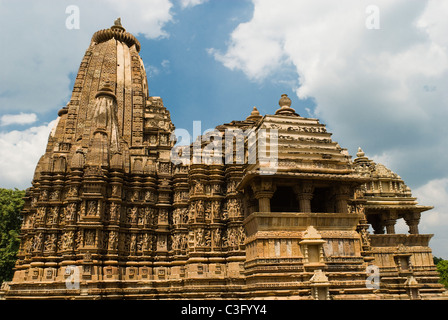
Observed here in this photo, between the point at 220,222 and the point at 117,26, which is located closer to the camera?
the point at 220,222

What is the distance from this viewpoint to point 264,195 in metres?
14.0

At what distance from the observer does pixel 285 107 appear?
18281mm

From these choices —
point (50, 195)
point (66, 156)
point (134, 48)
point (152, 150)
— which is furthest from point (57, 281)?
point (134, 48)

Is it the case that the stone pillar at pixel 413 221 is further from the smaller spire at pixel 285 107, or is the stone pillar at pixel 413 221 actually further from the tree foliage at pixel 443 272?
the tree foliage at pixel 443 272

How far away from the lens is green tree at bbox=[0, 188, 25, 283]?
2914 cm

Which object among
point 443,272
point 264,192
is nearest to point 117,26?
point 264,192

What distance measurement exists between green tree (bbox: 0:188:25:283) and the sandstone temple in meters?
7.60


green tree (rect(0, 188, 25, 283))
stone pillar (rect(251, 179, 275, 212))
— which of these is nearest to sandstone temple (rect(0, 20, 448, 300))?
stone pillar (rect(251, 179, 275, 212))

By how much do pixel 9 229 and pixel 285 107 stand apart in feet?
85.8

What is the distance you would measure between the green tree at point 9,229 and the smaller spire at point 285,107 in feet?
78.3

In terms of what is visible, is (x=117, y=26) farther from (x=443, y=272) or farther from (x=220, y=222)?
(x=443, y=272)

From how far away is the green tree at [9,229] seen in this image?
29.1m

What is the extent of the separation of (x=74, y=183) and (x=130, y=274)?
18.3 feet
